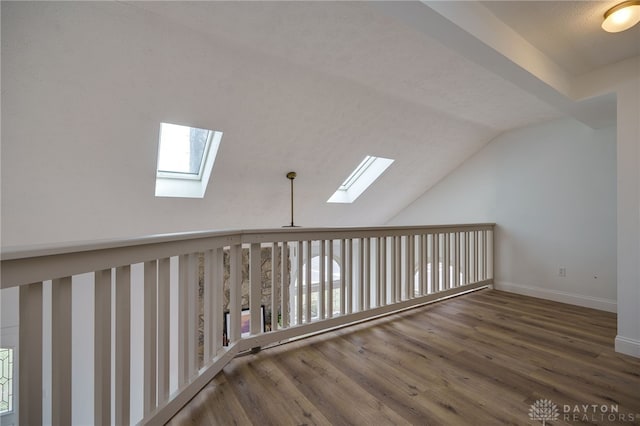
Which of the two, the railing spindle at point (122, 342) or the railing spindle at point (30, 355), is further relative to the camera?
the railing spindle at point (122, 342)

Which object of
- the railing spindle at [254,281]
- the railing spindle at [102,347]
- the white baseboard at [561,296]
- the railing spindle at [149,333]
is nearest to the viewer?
the railing spindle at [102,347]

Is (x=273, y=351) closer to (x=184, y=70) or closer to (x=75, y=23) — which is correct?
(x=184, y=70)

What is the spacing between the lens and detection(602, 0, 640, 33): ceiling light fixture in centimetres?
161

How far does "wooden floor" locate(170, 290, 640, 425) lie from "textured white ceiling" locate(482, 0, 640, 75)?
2186mm

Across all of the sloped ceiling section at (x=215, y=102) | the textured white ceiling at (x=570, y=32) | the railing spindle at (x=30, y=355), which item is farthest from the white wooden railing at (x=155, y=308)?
the textured white ceiling at (x=570, y=32)

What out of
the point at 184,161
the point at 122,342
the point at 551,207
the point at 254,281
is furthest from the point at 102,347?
the point at 551,207

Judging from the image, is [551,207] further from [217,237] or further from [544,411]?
[217,237]

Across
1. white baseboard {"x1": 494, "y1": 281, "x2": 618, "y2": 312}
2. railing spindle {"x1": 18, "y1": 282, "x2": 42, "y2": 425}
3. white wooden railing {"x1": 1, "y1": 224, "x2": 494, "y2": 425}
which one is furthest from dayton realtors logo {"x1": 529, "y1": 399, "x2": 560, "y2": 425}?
white baseboard {"x1": 494, "y1": 281, "x2": 618, "y2": 312}

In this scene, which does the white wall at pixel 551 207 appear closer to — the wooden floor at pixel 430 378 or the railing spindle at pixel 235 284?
the wooden floor at pixel 430 378

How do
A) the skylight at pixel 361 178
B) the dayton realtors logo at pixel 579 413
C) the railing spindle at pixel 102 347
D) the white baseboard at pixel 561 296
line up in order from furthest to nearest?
the skylight at pixel 361 178 < the white baseboard at pixel 561 296 < the dayton realtors logo at pixel 579 413 < the railing spindle at pixel 102 347

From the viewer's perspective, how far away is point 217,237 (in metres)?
1.69

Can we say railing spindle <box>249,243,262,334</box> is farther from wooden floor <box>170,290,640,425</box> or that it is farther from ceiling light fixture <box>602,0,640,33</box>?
ceiling light fixture <box>602,0,640,33</box>

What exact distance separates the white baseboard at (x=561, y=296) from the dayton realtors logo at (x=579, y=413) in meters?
2.12

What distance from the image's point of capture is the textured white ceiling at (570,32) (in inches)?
65.8
